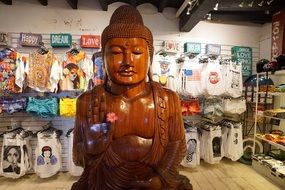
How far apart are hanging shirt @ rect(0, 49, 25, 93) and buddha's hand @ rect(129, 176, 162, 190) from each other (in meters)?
2.77

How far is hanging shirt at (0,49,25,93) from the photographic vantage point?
3.18 metres

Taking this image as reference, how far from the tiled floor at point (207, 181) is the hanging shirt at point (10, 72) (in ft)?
4.33

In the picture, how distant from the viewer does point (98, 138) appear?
1.11 m

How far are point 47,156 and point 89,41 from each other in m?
1.85

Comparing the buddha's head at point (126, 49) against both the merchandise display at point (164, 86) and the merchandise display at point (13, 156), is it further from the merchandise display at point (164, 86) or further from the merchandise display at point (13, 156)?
the merchandise display at point (13, 156)

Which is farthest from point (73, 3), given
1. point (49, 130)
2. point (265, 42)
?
point (265, 42)

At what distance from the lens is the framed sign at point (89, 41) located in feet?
12.3

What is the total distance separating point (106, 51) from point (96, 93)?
0.73 ft

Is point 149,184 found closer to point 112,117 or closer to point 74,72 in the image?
point 112,117

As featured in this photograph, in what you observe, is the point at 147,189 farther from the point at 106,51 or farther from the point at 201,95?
the point at 201,95

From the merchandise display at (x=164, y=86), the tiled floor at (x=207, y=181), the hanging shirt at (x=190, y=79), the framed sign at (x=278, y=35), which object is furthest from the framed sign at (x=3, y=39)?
the framed sign at (x=278, y=35)

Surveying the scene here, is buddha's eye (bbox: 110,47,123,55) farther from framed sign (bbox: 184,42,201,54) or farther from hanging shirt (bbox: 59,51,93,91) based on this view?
framed sign (bbox: 184,42,201,54)

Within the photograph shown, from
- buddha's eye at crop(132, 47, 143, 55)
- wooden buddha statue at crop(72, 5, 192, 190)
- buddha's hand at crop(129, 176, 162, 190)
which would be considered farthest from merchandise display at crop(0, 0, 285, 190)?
buddha's eye at crop(132, 47, 143, 55)

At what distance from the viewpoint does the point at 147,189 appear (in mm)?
1015
